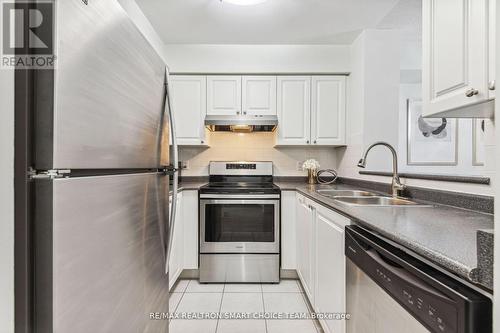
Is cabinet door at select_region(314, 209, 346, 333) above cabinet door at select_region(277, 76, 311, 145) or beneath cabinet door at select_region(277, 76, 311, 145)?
beneath

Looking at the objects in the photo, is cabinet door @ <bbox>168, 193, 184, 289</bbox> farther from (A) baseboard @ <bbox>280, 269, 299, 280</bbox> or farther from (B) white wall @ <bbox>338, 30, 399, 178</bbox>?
(B) white wall @ <bbox>338, 30, 399, 178</bbox>

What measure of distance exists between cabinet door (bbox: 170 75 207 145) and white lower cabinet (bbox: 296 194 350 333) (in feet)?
4.25

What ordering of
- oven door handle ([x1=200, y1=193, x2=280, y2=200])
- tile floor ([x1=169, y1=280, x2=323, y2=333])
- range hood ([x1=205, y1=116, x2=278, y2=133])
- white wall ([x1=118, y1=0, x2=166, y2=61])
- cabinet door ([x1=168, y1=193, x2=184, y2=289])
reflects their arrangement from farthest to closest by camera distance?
range hood ([x1=205, y1=116, x2=278, y2=133]), oven door handle ([x1=200, y1=193, x2=280, y2=200]), cabinet door ([x1=168, y1=193, x2=184, y2=289]), white wall ([x1=118, y1=0, x2=166, y2=61]), tile floor ([x1=169, y1=280, x2=323, y2=333])

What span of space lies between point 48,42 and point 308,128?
270cm

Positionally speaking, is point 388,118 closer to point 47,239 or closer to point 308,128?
point 308,128

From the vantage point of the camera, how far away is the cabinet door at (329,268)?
1441mm

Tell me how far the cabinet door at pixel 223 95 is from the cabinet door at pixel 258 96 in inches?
3.0

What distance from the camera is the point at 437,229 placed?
3.23 feet

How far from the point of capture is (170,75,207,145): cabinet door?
305 cm

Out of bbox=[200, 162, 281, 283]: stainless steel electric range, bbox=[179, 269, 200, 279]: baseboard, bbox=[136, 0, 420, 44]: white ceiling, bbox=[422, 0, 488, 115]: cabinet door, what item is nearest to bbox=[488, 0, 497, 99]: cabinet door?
bbox=[422, 0, 488, 115]: cabinet door

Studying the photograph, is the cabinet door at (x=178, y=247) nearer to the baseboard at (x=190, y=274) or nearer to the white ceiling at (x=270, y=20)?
the baseboard at (x=190, y=274)

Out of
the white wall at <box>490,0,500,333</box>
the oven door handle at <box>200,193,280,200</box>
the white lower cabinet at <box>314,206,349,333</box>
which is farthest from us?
the oven door handle at <box>200,193,280,200</box>

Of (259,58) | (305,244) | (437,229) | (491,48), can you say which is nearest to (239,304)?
(305,244)

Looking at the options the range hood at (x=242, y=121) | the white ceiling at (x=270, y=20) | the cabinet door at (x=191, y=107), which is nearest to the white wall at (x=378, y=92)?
the white ceiling at (x=270, y=20)
